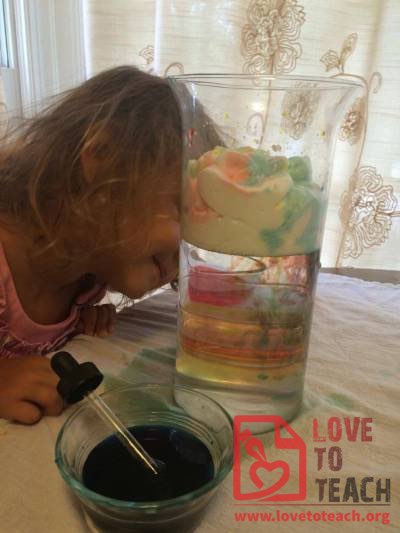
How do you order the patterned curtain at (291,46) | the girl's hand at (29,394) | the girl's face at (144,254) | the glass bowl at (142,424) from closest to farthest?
the glass bowl at (142,424), the girl's hand at (29,394), the girl's face at (144,254), the patterned curtain at (291,46)

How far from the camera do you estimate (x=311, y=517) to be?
0.29m

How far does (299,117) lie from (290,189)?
0.07 meters

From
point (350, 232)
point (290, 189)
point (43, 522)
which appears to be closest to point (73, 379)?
point (43, 522)

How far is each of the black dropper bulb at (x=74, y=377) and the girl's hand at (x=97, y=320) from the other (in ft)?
0.70

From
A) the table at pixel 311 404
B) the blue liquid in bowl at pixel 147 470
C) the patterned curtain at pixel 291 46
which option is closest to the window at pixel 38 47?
the patterned curtain at pixel 291 46

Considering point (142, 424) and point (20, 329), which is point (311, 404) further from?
point (20, 329)

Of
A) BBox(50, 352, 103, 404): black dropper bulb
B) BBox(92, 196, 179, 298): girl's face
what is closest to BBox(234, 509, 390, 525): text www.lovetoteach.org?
BBox(50, 352, 103, 404): black dropper bulb

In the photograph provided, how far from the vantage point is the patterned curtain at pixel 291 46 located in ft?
2.80

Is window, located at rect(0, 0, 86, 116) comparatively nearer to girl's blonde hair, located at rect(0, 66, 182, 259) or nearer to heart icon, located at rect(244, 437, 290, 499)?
girl's blonde hair, located at rect(0, 66, 182, 259)

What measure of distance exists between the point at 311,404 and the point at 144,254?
23cm

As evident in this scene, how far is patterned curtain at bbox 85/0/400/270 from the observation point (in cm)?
85

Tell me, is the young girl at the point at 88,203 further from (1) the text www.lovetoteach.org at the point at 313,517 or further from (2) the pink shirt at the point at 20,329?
(1) the text www.lovetoteach.org at the point at 313,517

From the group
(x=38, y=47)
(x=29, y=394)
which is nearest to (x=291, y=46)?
(x=38, y=47)

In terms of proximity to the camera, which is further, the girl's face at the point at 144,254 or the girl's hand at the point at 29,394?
the girl's face at the point at 144,254
